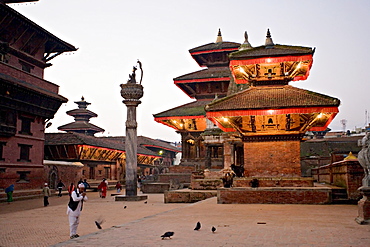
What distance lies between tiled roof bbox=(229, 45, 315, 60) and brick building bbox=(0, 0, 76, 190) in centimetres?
1489

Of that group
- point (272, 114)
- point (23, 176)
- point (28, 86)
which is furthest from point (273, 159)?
point (23, 176)

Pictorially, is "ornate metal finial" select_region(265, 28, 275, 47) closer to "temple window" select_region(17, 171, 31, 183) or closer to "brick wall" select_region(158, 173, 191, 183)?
"brick wall" select_region(158, 173, 191, 183)

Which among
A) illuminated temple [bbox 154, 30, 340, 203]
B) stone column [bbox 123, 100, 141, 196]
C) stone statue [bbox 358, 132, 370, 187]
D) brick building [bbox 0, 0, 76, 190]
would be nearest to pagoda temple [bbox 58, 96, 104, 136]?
brick building [bbox 0, 0, 76, 190]

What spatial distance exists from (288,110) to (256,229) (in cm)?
848

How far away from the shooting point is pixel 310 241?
689cm

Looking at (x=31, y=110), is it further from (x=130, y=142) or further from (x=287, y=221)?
(x=287, y=221)

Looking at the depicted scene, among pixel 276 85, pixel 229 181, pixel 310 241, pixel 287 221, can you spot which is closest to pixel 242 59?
pixel 276 85

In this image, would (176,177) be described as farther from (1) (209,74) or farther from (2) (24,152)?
(2) (24,152)

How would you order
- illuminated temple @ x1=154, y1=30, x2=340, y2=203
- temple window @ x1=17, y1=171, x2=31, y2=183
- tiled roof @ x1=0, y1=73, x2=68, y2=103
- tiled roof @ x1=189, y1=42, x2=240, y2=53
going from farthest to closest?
tiled roof @ x1=189, y1=42, x2=240, y2=53 < temple window @ x1=17, y1=171, x2=31, y2=183 < tiled roof @ x1=0, y1=73, x2=68, y2=103 < illuminated temple @ x1=154, y1=30, x2=340, y2=203

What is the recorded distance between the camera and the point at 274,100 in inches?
662

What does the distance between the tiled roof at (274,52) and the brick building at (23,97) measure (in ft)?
48.8

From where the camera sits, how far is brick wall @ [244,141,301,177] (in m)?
17.4

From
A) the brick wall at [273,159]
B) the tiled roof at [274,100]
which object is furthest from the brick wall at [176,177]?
the tiled roof at [274,100]

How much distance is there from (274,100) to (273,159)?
2910 millimetres
